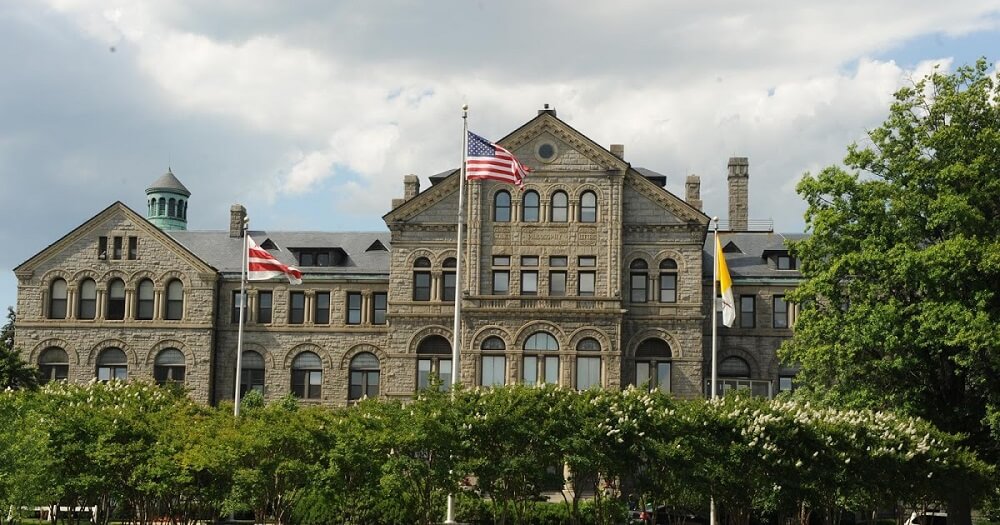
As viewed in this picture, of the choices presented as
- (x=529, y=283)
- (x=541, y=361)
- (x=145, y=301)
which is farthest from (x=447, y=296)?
(x=145, y=301)

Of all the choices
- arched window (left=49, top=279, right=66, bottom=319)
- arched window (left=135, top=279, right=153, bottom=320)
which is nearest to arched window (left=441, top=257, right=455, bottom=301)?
arched window (left=135, top=279, right=153, bottom=320)

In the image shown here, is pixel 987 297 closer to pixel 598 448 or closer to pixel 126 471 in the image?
pixel 598 448

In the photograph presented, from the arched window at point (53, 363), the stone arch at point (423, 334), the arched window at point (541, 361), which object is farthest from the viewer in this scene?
the arched window at point (53, 363)

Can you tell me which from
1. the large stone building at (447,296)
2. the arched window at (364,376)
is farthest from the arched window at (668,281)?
the arched window at (364,376)

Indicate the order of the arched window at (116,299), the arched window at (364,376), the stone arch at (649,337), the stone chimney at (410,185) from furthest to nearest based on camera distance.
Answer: the stone chimney at (410,185), the arched window at (116,299), the arched window at (364,376), the stone arch at (649,337)

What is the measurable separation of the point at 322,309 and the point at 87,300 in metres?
11.4

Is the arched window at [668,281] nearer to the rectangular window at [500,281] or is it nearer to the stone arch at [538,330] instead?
the stone arch at [538,330]

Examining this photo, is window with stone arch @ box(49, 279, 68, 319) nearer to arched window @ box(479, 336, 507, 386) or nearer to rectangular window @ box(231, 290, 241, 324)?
rectangular window @ box(231, 290, 241, 324)

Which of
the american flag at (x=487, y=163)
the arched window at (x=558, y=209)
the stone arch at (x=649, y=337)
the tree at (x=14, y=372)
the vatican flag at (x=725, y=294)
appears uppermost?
the arched window at (x=558, y=209)

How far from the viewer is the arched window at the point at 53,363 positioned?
62.2 m

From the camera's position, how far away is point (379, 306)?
6297cm

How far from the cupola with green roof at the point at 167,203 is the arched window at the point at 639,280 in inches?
1189

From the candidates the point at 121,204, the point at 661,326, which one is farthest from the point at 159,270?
the point at 661,326

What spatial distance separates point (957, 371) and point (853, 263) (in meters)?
A: 4.79
